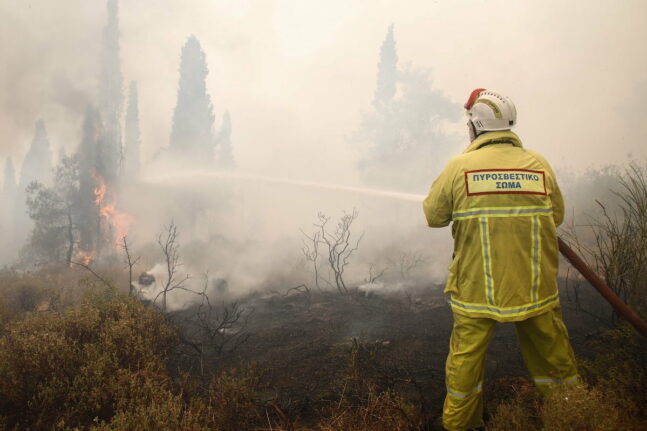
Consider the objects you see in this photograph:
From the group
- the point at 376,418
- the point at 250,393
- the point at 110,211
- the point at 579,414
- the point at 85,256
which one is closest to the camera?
the point at 579,414

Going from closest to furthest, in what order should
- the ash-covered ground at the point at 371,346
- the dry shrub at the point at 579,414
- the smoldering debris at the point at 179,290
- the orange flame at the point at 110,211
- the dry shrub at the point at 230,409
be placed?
1. the dry shrub at the point at 579,414
2. the dry shrub at the point at 230,409
3. the ash-covered ground at the point at 371,346
4. the smoldering debris at the point at 179,290
5. the orange flame at the point at 110,211

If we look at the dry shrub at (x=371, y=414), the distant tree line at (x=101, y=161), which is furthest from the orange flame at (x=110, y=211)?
the dry shrub at (x=371, y=414)

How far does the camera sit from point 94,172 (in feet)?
73.6

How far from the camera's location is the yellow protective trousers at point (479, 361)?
199cm

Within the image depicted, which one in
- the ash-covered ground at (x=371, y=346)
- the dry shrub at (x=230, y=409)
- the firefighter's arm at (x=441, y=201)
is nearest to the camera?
the firefighter's arm at (x=441, y=201)

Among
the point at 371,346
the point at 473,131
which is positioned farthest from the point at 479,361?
the point at 371,346

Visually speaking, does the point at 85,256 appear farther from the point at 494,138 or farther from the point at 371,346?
the point at 494,138

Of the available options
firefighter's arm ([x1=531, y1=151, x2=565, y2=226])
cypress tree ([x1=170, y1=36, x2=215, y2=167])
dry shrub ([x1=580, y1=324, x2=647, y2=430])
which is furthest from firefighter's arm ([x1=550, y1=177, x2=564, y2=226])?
cypress tree ([x1=170, y1=36, x2=215, y2=167])

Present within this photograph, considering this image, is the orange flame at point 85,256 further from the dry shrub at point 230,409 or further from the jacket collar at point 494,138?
the jacket collar at point 494,138

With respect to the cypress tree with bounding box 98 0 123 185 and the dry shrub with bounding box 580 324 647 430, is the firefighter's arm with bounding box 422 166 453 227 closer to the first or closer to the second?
the dry shrub with bounding box 580 324 647 430

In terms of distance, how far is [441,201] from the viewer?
7.07 ft

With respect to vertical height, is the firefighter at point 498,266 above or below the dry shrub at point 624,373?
above

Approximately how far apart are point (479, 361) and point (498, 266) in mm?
611

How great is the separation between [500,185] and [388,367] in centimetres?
271
